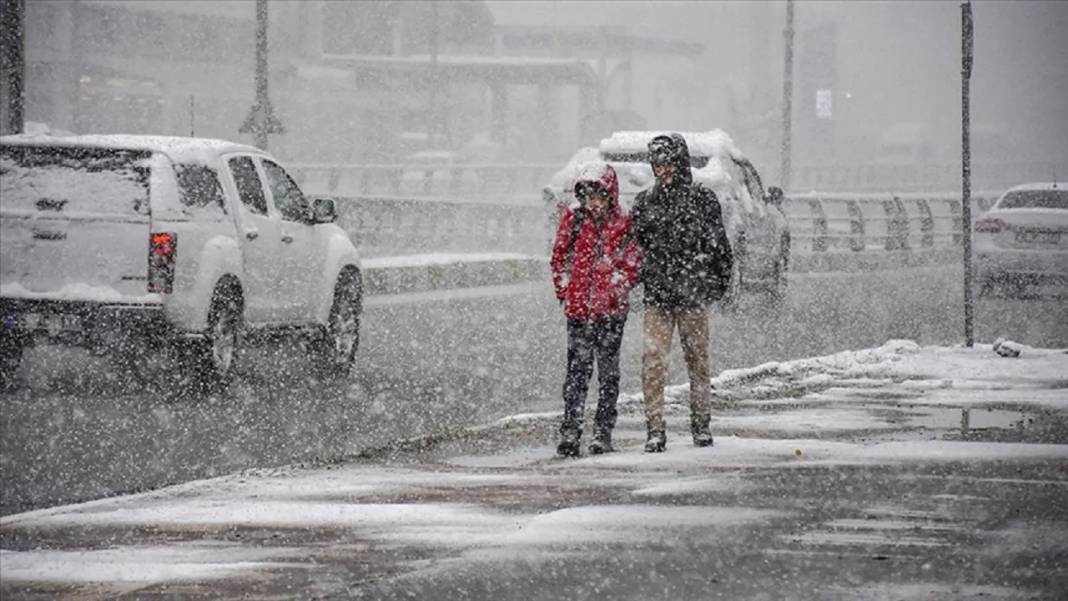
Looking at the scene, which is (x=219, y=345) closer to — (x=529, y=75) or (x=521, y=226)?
(x=521, y=226)

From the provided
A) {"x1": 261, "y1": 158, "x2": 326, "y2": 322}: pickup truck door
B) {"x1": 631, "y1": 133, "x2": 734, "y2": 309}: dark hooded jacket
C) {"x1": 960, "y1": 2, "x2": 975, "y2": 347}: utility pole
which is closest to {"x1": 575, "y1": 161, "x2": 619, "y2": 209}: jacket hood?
{"x1": 631, "y1": 133, "x2": 734, "y2": 309}: dark hooded jacket

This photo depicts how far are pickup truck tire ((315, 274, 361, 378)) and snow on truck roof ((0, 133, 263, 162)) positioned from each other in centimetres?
198

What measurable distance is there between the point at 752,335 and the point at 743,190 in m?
2.93

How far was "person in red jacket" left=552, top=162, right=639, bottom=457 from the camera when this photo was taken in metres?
10.5

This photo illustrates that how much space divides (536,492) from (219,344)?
526 centimetres

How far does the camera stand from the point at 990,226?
81.7 ft

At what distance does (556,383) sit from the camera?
15.3 m

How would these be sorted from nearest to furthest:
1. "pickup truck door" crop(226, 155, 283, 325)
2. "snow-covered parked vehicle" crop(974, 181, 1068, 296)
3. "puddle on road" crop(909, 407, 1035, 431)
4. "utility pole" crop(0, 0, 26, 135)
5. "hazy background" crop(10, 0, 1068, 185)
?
"puddle on road" crop(909, 407, 1035, 431) → "pickup truck door" crop(226, 155, 283, 325) → "utility pole" crop(0, 0, 26, 135) → "snow-covered parked vehicle" crop(974, 181, 1068, 296) → "hazy background" crop(10, 0, 1068, 185)

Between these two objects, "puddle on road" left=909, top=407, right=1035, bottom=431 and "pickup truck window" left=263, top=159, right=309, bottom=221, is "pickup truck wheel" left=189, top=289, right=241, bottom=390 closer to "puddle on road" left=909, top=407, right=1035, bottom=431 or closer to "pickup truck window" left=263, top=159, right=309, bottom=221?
"pickup truck window" left=263, top=159, right=309, bottom=221

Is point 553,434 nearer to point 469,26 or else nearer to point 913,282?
point 913,282

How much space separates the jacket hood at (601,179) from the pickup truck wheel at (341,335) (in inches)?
213

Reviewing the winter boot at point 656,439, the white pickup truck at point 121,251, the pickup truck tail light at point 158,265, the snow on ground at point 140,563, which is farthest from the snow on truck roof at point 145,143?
the snow on ground at point 140,563

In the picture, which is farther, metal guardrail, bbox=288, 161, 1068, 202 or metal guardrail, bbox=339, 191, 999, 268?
metal guardrail, bbox=288, 161, 1068, 202

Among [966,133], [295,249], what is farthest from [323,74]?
[295,249]
